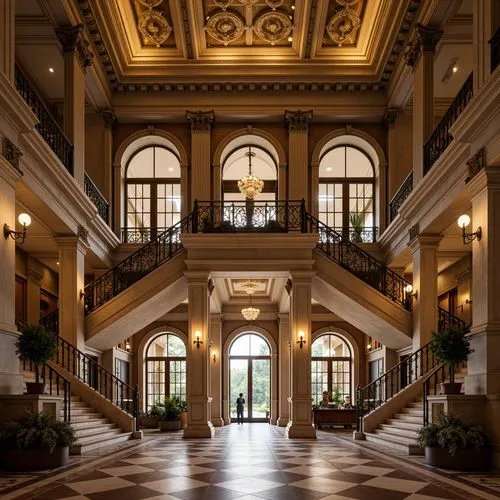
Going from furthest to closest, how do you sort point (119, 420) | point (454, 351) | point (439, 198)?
1. point (119, 420)
2. point (439, 198)
3. point (454, 351)

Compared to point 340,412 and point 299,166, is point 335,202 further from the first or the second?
point 340,412

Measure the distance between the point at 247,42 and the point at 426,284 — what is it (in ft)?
27.4

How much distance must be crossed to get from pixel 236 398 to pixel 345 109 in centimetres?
1101

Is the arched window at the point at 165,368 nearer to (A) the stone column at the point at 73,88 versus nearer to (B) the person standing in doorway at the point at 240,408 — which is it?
(B) the person standing in doorway at the point at 240,408

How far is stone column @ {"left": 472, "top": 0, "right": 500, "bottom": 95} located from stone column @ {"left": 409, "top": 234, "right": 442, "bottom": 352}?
488 cm

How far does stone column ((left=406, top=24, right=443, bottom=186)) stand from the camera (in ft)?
48.4

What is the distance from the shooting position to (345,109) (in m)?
19.2

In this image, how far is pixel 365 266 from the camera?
18.0m

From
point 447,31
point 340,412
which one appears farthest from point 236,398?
point 447,31

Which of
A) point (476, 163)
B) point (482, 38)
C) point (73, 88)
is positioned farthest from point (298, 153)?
point (476, 163)

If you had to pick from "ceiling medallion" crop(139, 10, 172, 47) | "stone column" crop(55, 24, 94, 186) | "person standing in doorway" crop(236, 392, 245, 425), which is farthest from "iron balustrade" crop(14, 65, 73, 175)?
"person standing in doorway" crop(236, 392, 245, 425)

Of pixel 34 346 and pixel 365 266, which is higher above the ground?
pixel 365 266

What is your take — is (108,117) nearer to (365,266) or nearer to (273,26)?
(273,26)

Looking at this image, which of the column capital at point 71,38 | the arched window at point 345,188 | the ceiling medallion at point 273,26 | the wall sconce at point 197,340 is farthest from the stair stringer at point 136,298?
the ceiling medallion at point 273,26
